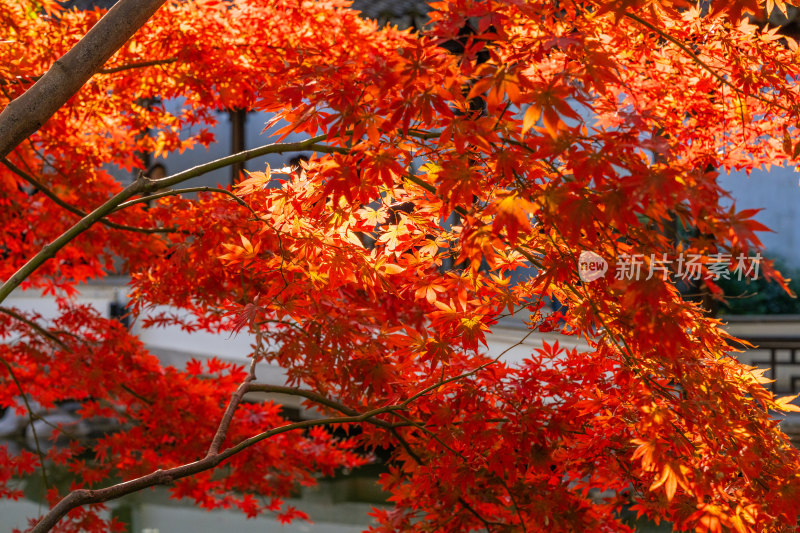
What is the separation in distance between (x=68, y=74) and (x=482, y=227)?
40.0 inches

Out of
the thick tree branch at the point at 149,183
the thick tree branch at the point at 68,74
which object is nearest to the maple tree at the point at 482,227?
the thick tree branch at the point at 149,183

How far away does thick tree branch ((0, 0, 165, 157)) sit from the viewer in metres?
1.66

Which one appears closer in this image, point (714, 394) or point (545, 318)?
point (714, 394)

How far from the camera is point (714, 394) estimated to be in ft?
6.05

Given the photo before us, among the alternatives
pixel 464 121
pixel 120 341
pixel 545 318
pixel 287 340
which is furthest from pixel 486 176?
pixel 120 341

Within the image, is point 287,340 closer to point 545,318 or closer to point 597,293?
point 545,318

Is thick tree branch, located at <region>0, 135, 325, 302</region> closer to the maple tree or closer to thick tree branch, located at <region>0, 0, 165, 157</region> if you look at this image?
the maple tree

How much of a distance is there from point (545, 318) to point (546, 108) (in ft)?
3.36

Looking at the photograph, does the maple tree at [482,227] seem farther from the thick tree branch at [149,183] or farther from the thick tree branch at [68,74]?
the thick tree branch at [68,74]

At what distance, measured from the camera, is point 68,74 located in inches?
66.3

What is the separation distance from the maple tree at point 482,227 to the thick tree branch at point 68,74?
14.7 inches

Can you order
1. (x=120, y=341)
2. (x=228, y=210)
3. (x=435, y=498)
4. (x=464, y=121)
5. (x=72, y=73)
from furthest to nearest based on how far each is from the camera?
(x=120, y=341)
(x=228, y=210)
(x=435, y=498)
(x=72, y=73)
(x=464, y=121)

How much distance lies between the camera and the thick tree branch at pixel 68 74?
1.66m

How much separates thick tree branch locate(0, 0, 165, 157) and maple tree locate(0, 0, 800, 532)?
1.22 feet
